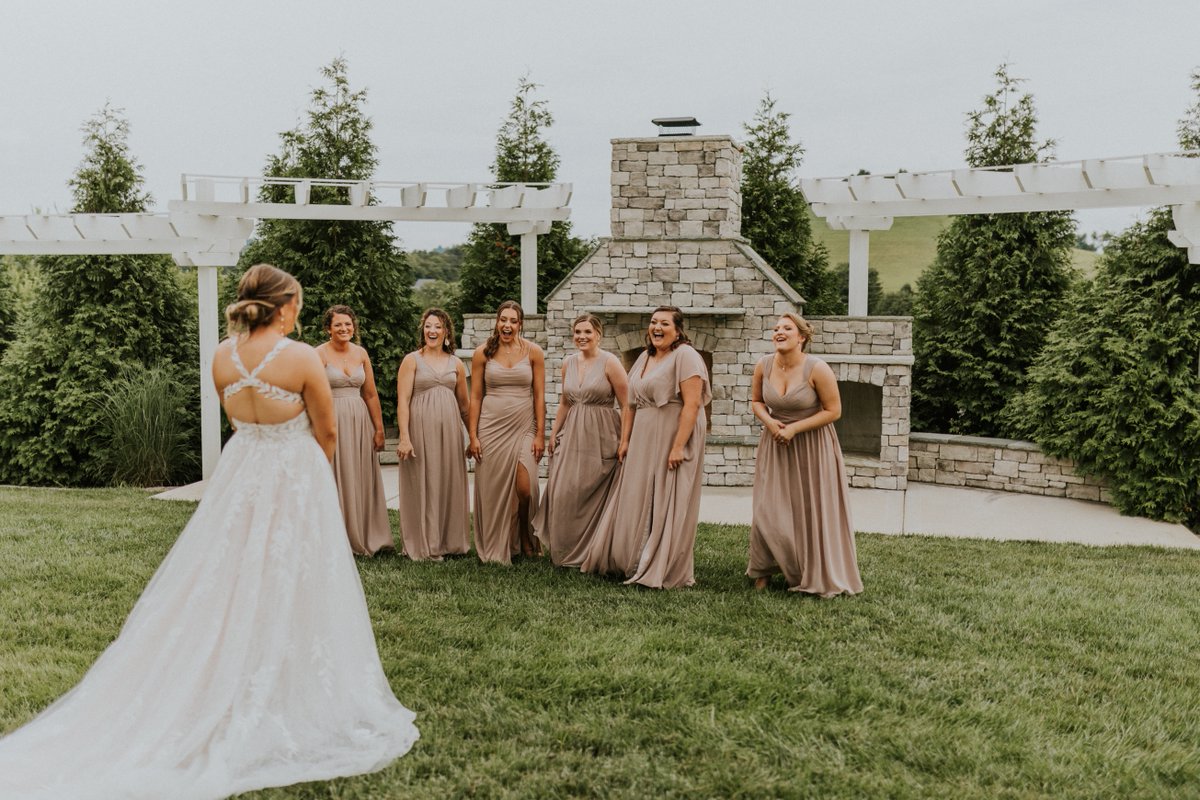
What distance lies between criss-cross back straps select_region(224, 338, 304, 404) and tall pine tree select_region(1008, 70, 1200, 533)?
8.94 meters

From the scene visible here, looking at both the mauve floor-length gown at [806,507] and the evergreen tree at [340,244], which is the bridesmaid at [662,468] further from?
the evergreen tree at [340,244]

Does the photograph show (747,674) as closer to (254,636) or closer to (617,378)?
(254,636)

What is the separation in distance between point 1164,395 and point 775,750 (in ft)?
26.3

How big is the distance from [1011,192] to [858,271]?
7.19ft

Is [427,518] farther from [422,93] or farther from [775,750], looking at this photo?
[422,93]

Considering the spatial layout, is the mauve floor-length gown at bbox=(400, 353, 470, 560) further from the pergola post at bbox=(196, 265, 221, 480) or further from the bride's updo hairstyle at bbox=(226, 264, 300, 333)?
the pergola post at bbox=(196, 265, 221, 480)

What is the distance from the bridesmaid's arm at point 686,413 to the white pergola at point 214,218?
595 cm

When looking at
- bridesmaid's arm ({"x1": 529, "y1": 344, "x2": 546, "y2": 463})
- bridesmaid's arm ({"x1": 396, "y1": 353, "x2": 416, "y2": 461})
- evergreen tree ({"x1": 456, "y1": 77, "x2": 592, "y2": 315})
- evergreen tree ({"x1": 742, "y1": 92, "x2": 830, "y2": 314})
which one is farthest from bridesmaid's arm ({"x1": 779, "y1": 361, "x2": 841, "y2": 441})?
evergreen tree ({"x1": 742, "y1": 92, "x2": 830, "y2": 314})

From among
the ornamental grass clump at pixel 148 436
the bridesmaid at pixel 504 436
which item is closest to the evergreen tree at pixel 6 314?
the ornamental grass clump at pixel 148 436

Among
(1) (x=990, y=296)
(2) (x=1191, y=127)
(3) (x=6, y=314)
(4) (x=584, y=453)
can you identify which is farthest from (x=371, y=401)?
(3) (x=6, y=314)

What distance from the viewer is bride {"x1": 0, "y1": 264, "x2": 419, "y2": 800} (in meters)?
3.54

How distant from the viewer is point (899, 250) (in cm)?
3616

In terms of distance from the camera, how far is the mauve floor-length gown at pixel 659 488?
20.9 feet

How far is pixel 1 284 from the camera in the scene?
16438 mm
